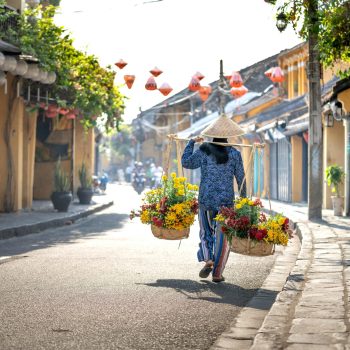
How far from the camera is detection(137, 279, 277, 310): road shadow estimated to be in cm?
809

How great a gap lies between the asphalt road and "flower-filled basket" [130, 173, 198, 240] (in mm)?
520

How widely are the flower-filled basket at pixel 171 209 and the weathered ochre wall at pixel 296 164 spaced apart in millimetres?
21527

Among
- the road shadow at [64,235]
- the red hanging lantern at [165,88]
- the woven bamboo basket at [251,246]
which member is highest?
the red hanging lantern at [165,88]

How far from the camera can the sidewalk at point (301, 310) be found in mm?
5809

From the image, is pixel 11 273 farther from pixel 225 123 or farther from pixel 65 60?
pixel 65 60

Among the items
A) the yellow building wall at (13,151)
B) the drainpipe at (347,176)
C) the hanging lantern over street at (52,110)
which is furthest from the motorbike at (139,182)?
the drainpipe at (347,176)

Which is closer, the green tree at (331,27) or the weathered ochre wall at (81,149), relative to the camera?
the green tree at (331,27)

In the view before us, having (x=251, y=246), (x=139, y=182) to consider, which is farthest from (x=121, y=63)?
(x=139, y=182)

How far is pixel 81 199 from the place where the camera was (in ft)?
95.0

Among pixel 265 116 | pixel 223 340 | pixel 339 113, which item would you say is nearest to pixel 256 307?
pixel 223 340

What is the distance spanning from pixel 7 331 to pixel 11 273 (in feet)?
11.7

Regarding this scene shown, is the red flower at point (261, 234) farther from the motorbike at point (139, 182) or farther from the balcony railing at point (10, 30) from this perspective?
the motorbike at point (139, 182)

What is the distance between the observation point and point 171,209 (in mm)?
10039

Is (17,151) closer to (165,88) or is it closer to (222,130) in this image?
(165,88)
